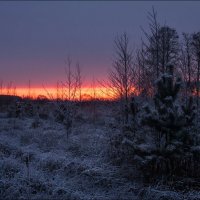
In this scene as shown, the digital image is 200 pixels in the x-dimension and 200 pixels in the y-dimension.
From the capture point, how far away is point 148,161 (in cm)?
1180

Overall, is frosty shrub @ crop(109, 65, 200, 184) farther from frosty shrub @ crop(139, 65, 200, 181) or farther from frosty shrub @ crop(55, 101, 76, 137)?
frosty shrub @ crop(55, 101, 76, 137)

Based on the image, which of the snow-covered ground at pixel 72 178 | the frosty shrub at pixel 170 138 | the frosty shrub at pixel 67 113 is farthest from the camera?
the frosty shrub at pixel 67 113

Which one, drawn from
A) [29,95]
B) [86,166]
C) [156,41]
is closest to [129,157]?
[86,166]

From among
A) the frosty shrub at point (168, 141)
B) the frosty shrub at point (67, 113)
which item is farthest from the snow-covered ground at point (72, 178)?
the frosty shrub at point (67, 113)

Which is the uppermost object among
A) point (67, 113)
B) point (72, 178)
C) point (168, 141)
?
point (67, 113)

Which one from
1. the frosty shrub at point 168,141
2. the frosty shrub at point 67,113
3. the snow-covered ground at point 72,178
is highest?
the frosty shrub at point 67,113

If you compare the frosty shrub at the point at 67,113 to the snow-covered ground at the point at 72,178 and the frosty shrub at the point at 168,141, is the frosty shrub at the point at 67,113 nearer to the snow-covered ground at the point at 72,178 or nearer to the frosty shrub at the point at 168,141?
the snow-covered ground at the point at 72,178

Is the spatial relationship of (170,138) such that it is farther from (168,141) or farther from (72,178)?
(72,178)

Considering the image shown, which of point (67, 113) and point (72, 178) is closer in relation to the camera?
point (72, 178)

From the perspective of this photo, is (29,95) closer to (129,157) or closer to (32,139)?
(32,139)

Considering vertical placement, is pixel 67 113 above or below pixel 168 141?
above

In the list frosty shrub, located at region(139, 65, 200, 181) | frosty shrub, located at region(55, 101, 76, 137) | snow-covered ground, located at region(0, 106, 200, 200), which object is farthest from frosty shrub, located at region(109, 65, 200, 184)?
frosty shrub, located at region(55, 101, 76, 137)

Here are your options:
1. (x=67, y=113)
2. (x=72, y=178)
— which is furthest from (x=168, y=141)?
(x=67, y=113)

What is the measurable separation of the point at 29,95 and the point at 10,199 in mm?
57491
